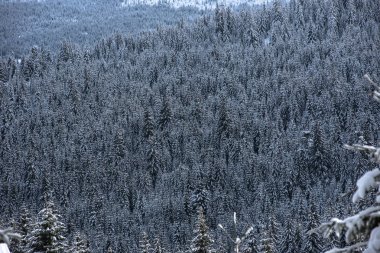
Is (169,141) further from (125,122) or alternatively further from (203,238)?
(203,238)

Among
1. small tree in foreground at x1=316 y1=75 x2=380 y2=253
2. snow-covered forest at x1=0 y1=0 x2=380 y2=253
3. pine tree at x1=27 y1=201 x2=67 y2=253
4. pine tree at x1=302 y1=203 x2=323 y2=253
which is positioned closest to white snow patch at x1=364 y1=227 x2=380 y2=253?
small tree in foreground at x1=316 y1=75 x2=380 y2=253

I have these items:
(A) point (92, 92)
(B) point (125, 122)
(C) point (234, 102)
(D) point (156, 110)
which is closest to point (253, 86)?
(C) point (234, 102)

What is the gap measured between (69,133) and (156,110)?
98.2 feet

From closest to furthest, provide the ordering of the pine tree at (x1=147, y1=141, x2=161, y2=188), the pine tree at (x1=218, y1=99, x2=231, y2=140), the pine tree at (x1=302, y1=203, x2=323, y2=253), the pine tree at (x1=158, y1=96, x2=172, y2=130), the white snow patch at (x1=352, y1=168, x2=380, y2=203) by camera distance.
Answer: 1. the white snow patch at (x1=352, y1=168, x2=380, y2=203)
2. the pine tree at (x1=302, y1=203, x2=323, y2=253)
3. the pine tree at (x1=147, y1=141, x2=161, y2=188)
4. the pine tree at (x1=218, y1=99, x2=231, y2=140)
5. the pine tree at (x1=158, y1=96, x2=172, y2=130)

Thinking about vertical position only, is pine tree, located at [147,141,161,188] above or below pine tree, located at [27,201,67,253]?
below

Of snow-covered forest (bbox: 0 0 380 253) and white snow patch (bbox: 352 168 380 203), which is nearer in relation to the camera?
white snow patch (bbox: 352 168 380 203)

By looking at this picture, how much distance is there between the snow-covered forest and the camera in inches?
4183

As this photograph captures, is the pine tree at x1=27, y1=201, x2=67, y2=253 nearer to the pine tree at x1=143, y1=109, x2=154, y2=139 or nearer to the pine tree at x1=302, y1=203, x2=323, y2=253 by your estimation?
the pine tree at x1=302, y1=203, x2=323, y2=253

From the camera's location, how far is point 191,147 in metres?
140

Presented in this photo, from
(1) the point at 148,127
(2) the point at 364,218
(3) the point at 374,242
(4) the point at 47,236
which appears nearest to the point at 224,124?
(1) the point at 148,127

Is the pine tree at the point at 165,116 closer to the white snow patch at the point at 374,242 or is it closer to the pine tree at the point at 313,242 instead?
the pine tree at the point at 313,242

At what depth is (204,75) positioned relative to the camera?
18988cm

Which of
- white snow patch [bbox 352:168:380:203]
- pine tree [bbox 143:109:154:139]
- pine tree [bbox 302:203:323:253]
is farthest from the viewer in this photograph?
pine tree [bbox 143:109:154:139]

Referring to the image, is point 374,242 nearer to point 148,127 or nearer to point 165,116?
point 148,127
